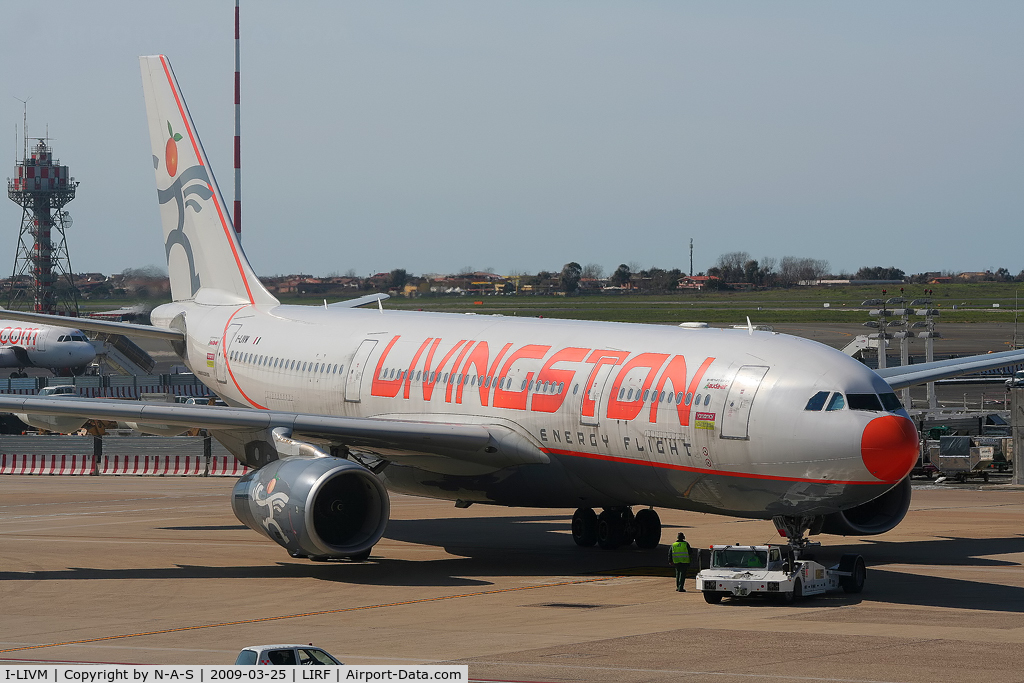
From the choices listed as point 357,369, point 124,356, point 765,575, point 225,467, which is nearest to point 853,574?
point 765,575

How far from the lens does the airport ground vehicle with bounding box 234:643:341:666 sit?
14836 mm

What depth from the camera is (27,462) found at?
2211 inches

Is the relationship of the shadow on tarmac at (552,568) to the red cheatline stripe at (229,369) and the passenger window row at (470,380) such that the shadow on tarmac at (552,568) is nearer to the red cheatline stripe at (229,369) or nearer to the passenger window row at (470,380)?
the passenger window row at (470,380)

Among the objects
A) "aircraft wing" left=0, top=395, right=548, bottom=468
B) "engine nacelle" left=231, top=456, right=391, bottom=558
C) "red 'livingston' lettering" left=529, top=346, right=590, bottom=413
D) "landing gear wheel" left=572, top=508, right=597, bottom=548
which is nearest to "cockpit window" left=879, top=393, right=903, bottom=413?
"red 'livingston' lettering" left=529, top=346, right=590, bottom=413

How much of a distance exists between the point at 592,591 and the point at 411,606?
3701mm

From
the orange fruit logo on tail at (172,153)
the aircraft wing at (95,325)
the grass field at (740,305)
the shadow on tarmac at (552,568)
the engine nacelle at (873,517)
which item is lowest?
the shadow on tarmac at (552,568)

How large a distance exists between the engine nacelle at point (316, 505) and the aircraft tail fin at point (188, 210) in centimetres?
1390

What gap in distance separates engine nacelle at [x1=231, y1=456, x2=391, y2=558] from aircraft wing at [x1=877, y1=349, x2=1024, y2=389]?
12870mm

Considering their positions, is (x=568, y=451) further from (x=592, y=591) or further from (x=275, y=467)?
(x=275, y=467)

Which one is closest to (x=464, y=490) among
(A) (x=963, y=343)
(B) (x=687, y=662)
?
(B) (x=687, y=662)

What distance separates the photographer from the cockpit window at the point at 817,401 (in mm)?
23609

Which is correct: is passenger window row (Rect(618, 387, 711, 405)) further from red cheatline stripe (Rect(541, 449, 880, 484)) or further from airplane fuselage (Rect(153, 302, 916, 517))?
red cheatline stripe (Rect(541, 449, 880, 484))

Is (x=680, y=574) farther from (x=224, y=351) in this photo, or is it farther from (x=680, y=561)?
(x=224, y=351)

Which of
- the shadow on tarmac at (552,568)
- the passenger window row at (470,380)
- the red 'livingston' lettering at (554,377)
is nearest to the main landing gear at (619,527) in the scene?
the shadow on tarmac at (552,568)
